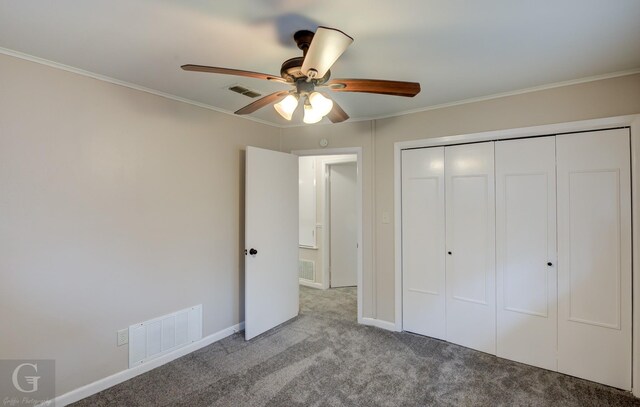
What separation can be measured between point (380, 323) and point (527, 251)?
1585 mm

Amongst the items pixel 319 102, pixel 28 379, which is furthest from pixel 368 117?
pixel 28 379

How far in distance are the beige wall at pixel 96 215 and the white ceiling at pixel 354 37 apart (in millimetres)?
289

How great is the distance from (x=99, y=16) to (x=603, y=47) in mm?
2844

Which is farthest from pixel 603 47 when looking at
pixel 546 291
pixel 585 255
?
pixel 546 291

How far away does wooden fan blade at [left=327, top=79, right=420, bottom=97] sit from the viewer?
5.05ft

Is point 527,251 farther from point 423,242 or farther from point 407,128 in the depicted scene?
point 407,128

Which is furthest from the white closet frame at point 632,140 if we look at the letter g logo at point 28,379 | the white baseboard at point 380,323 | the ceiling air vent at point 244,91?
the letter g logo at point 28,379

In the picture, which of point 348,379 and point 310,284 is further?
point 310,284

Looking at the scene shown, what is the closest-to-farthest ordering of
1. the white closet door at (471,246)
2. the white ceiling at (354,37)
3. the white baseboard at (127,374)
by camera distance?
1. the white ceiling at (354,37)
2. the white baseboard at (127,374)
3. the white closet door at (471,246)

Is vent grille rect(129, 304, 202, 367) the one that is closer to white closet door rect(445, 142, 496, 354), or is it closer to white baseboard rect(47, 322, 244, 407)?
white baseboard rect(47, 322, 244, 407)

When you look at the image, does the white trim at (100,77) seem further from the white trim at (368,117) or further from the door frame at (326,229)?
the door frame at (326,229)

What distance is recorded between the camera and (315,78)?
5.16 ft

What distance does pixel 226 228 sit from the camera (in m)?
3.10

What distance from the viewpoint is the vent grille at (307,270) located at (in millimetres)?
4855
